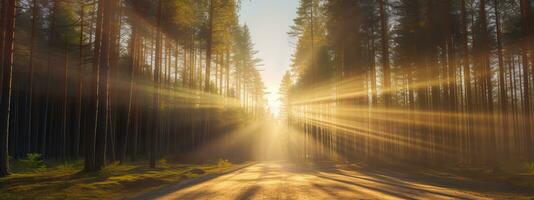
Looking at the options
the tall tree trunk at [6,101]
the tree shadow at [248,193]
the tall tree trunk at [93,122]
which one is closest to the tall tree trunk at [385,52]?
the tree shadow at [248,193]

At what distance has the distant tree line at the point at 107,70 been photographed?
17.8m

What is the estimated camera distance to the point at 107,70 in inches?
695

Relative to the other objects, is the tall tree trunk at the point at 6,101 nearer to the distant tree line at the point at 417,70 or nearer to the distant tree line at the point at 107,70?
the distant tree line at the point at 107,70

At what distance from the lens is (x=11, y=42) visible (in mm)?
16328

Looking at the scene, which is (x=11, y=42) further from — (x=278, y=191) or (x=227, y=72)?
(x=227, y=72)

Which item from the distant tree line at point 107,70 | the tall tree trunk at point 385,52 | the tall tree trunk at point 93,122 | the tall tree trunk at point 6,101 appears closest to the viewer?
the tall tree trunk at point 6,101

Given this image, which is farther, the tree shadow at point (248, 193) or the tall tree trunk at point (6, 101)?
the tall tree trunk at point (6, 101)

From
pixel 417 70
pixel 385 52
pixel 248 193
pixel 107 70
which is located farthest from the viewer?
pixel 417 70

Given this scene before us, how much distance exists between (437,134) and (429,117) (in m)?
1.60

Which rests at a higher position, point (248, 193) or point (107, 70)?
point (107, 70)

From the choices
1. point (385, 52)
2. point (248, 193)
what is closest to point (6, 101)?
point (248, 193)

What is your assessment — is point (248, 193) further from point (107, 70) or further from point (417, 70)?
point (417, 70)

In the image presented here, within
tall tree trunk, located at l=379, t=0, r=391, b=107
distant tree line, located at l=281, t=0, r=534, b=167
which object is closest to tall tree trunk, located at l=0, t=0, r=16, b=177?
distant tree line, located at l=281, t=0, r=534, b=167

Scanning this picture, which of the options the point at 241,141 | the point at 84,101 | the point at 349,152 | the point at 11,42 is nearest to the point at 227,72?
the point at 241,141
